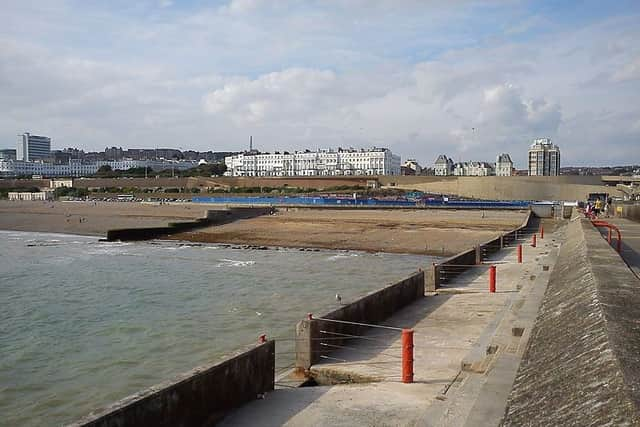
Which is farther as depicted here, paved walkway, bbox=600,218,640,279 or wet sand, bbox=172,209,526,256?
wet sand, bbox=172,209,526,256

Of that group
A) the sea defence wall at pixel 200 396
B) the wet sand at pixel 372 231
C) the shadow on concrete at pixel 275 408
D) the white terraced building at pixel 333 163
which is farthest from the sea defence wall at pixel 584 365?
the white terraced building at pixel 333 163

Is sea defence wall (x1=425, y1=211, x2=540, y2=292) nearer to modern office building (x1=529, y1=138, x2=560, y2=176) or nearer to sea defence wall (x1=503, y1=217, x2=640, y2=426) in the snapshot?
sea defence wall (x1=503, y1=217, x2=640, y2=426)

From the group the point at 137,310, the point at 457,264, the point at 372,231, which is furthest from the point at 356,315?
the point at 372,231

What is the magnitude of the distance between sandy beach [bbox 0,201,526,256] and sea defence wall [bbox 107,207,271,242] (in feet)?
3.23

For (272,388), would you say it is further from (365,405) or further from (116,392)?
(116,392)

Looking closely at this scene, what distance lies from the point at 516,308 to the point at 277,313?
23.6 feet

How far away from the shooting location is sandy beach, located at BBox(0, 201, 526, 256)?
A: 3890 cm

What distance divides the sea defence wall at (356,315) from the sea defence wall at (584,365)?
441 centimetres

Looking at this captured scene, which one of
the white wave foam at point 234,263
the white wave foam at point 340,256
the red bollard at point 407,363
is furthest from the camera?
the white wave foam at point 340,256

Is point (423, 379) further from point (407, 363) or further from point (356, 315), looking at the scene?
point (356, 315)

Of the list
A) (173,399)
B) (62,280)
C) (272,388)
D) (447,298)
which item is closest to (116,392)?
(272,388)

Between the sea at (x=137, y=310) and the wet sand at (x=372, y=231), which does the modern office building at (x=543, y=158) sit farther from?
the sea at (x=137, y=310)

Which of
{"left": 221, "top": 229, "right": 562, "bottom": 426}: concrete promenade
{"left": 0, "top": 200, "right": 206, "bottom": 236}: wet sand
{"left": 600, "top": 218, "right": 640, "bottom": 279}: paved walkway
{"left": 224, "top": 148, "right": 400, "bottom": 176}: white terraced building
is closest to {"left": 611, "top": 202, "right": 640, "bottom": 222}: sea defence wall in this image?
{"left": 600, "top": 218, "right": 640, "bottom": 279}: paved walkway

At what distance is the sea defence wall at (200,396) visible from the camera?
5.80 metres
